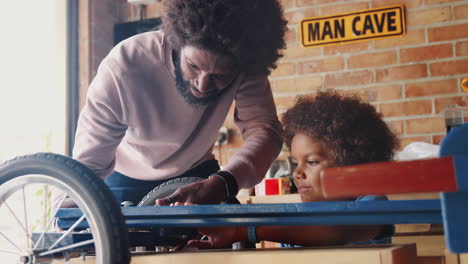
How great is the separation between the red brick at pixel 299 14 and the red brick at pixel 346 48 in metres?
0.20

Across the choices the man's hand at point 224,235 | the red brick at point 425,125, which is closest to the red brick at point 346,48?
the red brick at point 425,125

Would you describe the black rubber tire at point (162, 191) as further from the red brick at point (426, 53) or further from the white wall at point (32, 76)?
the red brick at point (426, 53)

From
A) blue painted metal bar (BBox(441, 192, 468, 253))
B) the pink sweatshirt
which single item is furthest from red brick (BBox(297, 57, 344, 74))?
blue painted metal bar (BBox(441, 192, 468, 253))

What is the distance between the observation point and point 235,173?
4.23ft

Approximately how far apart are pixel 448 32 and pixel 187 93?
1.82m

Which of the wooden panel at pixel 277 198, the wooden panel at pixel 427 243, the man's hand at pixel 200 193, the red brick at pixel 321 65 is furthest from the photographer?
the red brick at pixel 321 65

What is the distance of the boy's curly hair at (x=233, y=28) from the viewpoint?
3.98 feet

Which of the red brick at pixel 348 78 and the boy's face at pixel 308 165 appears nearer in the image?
the boy's face at pixel 308 165

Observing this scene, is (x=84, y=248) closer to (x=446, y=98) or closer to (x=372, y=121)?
(x=372, y=121)

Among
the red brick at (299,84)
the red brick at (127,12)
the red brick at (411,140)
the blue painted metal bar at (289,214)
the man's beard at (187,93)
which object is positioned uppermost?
the red brick at (127,12)

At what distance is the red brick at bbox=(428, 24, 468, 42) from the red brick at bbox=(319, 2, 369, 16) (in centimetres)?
35

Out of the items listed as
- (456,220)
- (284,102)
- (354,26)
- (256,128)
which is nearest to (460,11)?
(354,26)

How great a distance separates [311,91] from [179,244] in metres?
1.85

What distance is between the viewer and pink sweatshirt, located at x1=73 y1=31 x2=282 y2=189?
132cm
